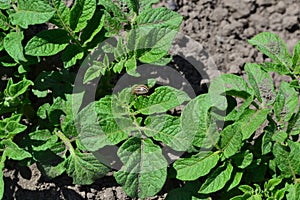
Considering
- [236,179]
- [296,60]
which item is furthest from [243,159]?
[296,60]

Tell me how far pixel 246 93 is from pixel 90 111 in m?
0.59

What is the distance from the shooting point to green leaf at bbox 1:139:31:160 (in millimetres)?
1984

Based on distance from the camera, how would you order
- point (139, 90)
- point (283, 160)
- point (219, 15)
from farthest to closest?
point (219, 15), point (139, 90), point (283, 160)

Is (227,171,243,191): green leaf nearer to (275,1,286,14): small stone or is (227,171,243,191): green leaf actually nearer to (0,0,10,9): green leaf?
(275,1,286,14): small stone

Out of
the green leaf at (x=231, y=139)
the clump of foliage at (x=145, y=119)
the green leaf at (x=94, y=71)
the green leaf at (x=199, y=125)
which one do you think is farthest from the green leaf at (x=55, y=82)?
the green leaf at (x=231, y=139)

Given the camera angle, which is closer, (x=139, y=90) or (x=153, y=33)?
(x=153, y=33)

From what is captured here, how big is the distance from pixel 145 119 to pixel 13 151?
484 mm

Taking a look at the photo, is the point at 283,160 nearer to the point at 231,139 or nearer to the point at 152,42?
the point at 231,139

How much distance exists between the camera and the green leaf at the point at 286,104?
2055mm

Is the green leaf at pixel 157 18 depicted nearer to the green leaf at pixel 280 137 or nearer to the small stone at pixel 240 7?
the green leaf at pixel 280 137

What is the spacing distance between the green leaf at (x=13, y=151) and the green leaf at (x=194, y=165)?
53 centimetres

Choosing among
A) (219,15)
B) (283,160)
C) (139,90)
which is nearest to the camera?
(283,160)

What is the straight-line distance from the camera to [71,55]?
6.96ft

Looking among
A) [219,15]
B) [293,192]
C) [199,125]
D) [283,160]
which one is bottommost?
[293,192]
